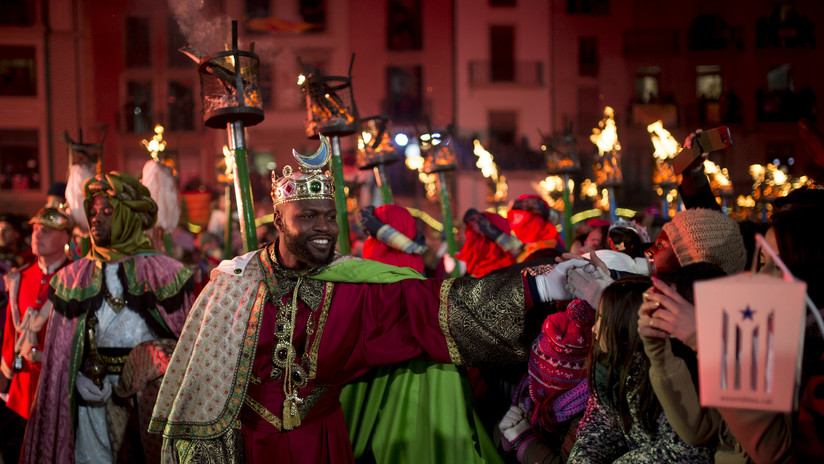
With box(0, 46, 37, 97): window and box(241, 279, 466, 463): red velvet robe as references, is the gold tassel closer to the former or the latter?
box(241, 279, 466, 463): red velvet robe

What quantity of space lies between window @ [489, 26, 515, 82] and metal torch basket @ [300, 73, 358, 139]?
22.8m

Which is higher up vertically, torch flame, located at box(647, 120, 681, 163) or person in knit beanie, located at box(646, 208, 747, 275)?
torch flame, located at box(647, 120, 681, 163)

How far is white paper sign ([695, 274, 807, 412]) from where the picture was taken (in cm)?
145

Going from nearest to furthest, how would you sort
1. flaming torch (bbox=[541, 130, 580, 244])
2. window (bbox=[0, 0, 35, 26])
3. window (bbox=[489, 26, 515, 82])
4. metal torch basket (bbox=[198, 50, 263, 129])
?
metal torch basket (bbox=[198, 50, 263, 129]) < flaming torch (bbox=[541, 130, 580, 244]) < window (bbox=[0, 0, 35, 26]) < window (bbox=[489, 26, 515, 82])

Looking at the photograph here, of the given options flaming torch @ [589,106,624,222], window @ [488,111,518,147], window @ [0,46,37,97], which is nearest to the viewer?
flaming torch @ [589,106,624,222]

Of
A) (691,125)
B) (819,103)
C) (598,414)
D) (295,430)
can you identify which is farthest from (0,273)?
(819,103)

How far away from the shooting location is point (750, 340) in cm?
147

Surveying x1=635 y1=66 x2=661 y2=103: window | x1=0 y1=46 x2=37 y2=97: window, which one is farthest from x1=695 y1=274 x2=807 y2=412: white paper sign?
x1=635 y1=66 x2=661 y2=103: window

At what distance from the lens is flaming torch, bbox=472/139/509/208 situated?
9680 mm

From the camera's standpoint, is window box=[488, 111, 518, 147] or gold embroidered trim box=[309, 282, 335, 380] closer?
gold embroidered trim box=[309, 282, 335, 380]

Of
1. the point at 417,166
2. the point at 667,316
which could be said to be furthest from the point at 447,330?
the point at 417,166

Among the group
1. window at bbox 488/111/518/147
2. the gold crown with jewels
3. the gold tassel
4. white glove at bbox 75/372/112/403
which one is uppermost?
window at bbox 488/111/518/147

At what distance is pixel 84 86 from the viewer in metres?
24.5

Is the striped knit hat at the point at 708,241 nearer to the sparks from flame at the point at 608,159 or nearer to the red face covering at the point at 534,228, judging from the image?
the red face covering at the point at 534,228
